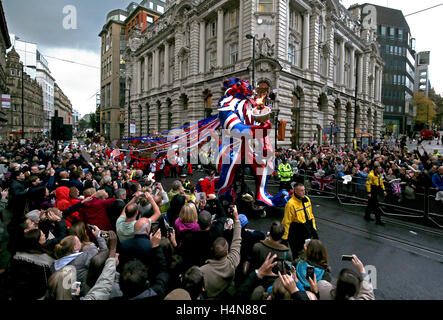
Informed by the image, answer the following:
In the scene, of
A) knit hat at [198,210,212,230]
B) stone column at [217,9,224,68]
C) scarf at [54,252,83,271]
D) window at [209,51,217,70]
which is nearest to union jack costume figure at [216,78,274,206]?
knit hat at [198,210,212,230]

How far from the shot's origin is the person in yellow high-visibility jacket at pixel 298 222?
4.59 m

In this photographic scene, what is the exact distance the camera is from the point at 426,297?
159 inches

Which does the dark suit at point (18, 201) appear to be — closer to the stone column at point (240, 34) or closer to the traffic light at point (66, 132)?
the traffic light at point (66, 132)

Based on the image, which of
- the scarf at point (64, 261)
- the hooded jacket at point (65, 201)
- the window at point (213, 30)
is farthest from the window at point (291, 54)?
the scarf at point (64, 261)

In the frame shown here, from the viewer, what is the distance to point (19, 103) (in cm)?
4541

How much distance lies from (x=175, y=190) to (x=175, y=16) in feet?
98.7

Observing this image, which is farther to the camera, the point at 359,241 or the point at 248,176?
the point at 248,176

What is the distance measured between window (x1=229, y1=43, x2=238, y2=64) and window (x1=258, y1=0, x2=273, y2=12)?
3769mm

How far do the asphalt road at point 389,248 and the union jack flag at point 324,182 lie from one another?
6.58ft

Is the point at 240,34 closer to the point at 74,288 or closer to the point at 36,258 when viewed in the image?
the point at 36,258

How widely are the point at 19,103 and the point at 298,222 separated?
57596 millimetres

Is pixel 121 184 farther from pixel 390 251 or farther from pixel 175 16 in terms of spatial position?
pixel 175 16
